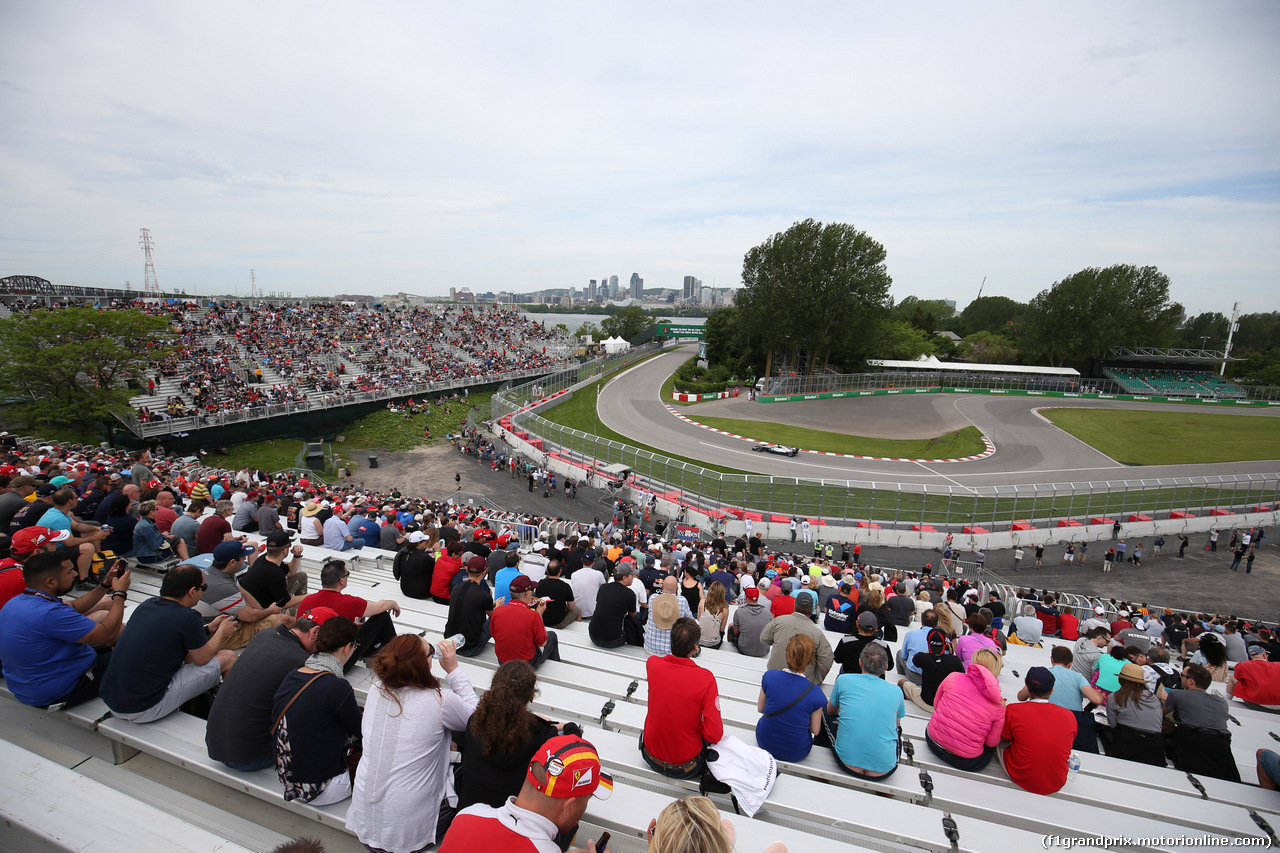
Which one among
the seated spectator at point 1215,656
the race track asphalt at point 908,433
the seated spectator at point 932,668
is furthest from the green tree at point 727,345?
the seated spectator at point 932,668

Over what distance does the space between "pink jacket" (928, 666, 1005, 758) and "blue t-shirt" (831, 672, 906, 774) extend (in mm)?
603

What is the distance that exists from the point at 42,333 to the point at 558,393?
27469 mm

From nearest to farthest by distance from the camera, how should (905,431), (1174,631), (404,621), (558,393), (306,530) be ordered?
(404,621) → (306,530) → (1174,631) → (905,431) → (558,393)

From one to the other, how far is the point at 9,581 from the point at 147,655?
5.41ft

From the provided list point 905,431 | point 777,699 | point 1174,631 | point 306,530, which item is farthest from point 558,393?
point 777,699

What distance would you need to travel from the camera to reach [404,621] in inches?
228

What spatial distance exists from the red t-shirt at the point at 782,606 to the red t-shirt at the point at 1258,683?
16.5 feet

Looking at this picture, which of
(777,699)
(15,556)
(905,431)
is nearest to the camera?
(777,699)

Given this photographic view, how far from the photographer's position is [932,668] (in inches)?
204

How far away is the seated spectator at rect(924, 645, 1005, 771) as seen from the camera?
4047mm

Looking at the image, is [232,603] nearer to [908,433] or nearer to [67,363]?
[67,363]

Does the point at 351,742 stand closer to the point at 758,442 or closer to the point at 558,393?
the point at 758,442

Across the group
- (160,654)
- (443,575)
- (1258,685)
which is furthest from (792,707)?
(1258,685)

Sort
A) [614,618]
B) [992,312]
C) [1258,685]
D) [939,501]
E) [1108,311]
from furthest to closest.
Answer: [992,312], [1108,311], [939,501], [1258,685], [614,618]
